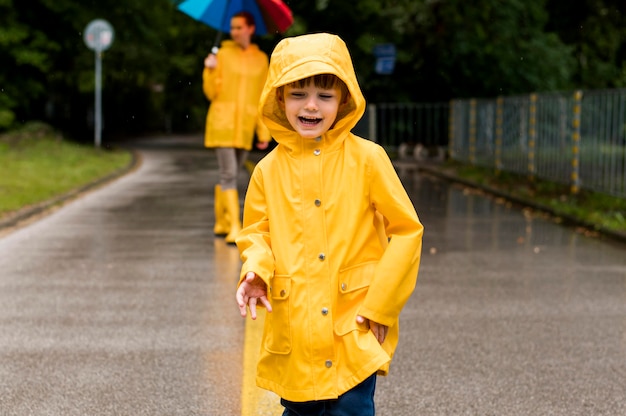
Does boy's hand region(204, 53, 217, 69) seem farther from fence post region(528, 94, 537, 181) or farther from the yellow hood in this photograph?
fence post region(528, 94, 537, 181)

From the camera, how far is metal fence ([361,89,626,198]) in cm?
1388

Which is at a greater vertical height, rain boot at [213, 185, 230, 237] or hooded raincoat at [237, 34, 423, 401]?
hooded raincoat at [237, 34, 423, 401]

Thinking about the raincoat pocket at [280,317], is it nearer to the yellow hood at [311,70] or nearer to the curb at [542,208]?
the yellow hood at [311,70]

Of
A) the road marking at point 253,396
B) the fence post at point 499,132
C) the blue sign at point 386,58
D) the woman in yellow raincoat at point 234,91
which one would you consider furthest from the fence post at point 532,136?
the road marking at point 253,396

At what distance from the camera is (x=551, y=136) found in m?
16.7

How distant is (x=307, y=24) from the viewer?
100 feet

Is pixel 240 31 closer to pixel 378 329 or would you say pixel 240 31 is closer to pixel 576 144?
pixel 378 329

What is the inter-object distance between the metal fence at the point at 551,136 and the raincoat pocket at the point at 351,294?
1053cm

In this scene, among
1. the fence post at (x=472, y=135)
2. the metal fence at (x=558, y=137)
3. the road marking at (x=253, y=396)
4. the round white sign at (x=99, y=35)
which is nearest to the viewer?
the road marking at (x=253, y=396)

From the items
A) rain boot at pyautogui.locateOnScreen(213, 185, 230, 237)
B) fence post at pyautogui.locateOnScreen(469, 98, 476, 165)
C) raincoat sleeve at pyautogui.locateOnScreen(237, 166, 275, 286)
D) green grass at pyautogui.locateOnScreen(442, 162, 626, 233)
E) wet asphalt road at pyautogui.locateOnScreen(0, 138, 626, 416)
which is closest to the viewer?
raincoat sleeve at pyautogui.locateOnScreen(237, 166, 275, 286)

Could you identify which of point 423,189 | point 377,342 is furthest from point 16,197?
point 377,342

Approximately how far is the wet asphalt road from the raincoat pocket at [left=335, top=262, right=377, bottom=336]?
1592mm

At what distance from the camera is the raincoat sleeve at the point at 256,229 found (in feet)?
10.9

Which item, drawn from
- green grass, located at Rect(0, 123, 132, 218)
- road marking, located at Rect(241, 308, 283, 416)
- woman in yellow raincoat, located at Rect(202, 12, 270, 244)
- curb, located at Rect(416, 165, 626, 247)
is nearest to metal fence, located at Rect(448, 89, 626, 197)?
curb, located at Rect(416, 165, 626, 247)
